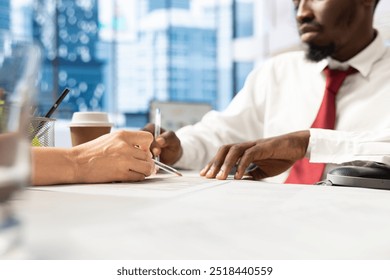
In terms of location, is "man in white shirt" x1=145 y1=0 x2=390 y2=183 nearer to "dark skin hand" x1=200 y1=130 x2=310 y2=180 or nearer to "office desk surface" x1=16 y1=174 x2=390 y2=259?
"dark skin hand" x1=200 y1=130 x2=310 y2=180

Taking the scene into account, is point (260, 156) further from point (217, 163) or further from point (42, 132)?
point (42, 132)

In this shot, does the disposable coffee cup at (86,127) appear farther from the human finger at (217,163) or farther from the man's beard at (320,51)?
the man's beard at (320,51)

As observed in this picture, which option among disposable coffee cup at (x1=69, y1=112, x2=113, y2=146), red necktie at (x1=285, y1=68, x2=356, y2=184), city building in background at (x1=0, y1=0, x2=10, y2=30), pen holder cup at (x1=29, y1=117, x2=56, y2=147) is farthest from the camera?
city building in background at (x1=0, y1=0, x2=10, y2=30)

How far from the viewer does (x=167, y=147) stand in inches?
43.6

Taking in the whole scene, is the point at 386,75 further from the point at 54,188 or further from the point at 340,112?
the point at 54,188

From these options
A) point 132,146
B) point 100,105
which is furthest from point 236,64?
point 132,146

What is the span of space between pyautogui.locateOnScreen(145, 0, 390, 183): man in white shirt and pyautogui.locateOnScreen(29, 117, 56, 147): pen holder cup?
0.81ft

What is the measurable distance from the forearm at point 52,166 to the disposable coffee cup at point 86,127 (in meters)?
0.23

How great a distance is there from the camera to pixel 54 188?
0.62 meters

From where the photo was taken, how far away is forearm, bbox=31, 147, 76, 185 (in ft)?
2.10

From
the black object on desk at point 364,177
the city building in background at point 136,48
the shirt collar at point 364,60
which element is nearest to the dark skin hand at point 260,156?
the black object on desk at point 364,177

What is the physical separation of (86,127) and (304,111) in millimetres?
762

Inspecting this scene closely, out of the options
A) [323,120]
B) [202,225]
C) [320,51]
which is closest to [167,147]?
[323,120]

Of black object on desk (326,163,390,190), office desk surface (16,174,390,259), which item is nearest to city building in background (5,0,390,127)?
black object on desk (326,163,390,190)
